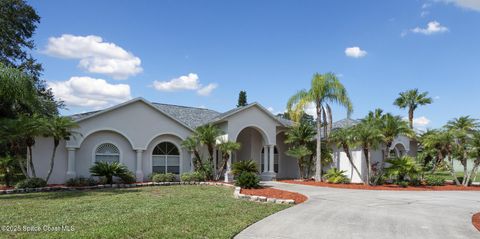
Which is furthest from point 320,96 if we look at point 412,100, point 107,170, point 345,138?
point 412,100

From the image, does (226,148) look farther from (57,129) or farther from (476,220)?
(476,220)

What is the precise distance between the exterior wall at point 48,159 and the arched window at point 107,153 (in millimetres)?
1715

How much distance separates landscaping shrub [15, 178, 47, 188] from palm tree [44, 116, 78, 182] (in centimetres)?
85

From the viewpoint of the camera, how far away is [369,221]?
1005 centimetres

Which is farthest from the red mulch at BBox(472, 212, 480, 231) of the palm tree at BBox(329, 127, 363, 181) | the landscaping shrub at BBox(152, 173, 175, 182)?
the landscaping shrub at BBox(152, 173, 175, 182)

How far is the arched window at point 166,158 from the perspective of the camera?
918 inches

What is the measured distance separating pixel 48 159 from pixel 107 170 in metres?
3.29

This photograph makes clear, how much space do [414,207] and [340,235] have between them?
6.07 metres

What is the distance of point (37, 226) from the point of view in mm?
8773

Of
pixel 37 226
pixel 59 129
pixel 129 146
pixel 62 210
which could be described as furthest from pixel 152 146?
pixel 37 226

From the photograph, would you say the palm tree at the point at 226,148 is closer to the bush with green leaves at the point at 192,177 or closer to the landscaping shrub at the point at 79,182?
the bush with green leaves at the point at 192,177

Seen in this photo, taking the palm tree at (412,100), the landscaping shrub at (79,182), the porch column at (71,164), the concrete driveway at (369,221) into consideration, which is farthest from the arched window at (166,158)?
the palm tree at (412,100)

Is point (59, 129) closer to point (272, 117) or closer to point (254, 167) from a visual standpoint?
point (254, 167)

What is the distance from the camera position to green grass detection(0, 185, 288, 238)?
8078mm
